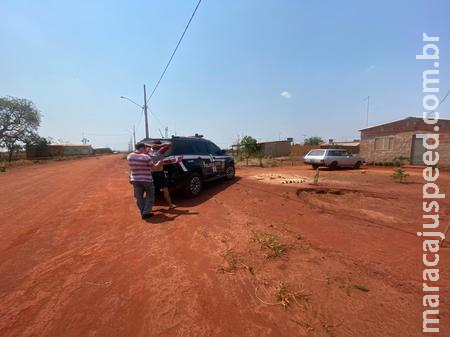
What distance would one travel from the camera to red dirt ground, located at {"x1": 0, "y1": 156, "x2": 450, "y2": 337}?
9.89ft

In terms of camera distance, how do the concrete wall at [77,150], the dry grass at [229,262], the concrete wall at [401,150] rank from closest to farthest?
the dry grass at [229,262] < the concrete wall at [401,150] < the concrete wall at [77,150]

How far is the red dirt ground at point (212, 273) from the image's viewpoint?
302 cm

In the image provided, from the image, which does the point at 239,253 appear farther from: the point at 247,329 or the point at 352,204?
the point at 352,204

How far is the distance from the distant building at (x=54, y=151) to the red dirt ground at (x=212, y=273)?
200 ft

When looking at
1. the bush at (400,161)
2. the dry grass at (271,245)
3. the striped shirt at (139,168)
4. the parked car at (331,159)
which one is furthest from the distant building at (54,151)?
the dry grass at (271,245)

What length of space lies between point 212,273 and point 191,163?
17.2ft

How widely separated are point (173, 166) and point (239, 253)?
165 inches

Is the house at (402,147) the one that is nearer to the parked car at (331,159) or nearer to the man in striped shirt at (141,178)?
the parked car at (331,159)

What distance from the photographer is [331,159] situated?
2034cm

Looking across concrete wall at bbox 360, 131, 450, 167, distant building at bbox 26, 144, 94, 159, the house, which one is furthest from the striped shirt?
distant building at bbox 26, 144, 94, 159

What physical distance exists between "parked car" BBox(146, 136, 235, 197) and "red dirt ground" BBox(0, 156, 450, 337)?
115 cm

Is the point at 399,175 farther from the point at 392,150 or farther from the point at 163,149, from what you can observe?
the point at 392,150

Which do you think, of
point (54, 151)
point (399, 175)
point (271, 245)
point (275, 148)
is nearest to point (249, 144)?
point (275, 148)

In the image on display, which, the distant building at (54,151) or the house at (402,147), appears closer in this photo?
the house at (402,147)
